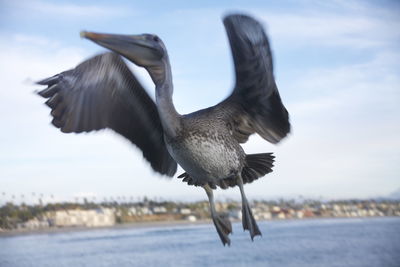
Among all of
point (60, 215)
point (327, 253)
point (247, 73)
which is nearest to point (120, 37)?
point (247, 73)

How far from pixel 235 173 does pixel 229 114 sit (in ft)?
1.61

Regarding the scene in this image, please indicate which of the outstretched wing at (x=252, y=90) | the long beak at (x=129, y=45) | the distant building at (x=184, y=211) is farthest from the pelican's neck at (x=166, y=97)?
the distant building at (x=184, y=211)

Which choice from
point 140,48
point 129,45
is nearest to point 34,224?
point 140,48

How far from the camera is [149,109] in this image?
509 centimetres

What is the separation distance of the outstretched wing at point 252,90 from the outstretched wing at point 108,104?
2.41 feet

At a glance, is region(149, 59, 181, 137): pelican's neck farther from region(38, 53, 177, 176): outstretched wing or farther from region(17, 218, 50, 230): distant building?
region(17, 218, 50, 230): distant building

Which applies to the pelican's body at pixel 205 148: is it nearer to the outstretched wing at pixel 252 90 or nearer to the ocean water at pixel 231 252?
the outstretched wing at pixel 252 90

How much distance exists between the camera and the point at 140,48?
357 cm

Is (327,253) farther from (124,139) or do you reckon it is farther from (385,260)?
(124,139)

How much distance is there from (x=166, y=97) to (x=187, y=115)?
60 centimetres

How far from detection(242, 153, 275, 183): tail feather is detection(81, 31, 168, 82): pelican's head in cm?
180

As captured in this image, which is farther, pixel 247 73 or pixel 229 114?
pixel 229 114

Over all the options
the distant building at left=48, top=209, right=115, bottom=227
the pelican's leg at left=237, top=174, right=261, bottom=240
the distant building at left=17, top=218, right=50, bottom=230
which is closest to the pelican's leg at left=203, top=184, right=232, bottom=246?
the pelican's leg at left=237, top=174, right=261, bottom=240

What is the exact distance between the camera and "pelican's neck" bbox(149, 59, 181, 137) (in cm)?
392
